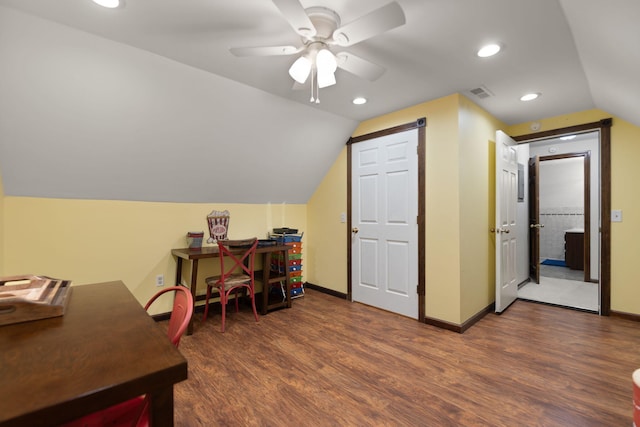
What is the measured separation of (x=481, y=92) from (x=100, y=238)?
3855mm

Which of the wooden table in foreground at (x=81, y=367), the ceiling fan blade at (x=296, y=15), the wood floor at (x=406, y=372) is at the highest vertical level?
the ceiling fan blade at (x=296, y=15)

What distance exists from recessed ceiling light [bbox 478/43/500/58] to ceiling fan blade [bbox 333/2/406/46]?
1.03 metres

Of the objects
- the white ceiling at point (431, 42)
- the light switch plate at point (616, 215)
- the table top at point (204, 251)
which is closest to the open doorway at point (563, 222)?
the light switch plate at point (616, 215)

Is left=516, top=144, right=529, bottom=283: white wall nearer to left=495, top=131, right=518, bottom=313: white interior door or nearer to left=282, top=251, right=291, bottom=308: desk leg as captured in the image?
left=495, top=131, right=518, bottom=313: white interior door

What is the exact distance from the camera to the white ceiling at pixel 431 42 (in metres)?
1.61

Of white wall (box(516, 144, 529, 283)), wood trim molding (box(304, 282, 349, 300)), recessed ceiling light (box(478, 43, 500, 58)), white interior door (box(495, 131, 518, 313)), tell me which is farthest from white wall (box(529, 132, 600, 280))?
wood trim molding (box(304, 282, 349, 300))

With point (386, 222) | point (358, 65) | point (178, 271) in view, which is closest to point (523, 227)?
point (386, 222)

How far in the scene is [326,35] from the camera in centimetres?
172

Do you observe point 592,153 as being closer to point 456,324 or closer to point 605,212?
point 605,212

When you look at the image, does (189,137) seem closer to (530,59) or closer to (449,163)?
(449,163)

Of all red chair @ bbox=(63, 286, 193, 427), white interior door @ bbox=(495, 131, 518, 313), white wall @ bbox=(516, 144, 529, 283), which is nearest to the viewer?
red chair @ bbox=(63, 286, 193, 427)

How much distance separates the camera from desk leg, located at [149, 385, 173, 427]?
0.72 meters

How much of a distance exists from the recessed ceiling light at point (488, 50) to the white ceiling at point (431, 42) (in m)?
0.05

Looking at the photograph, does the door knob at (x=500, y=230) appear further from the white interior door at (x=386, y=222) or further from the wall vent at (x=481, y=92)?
the wall vent at (x=481, y=92)
